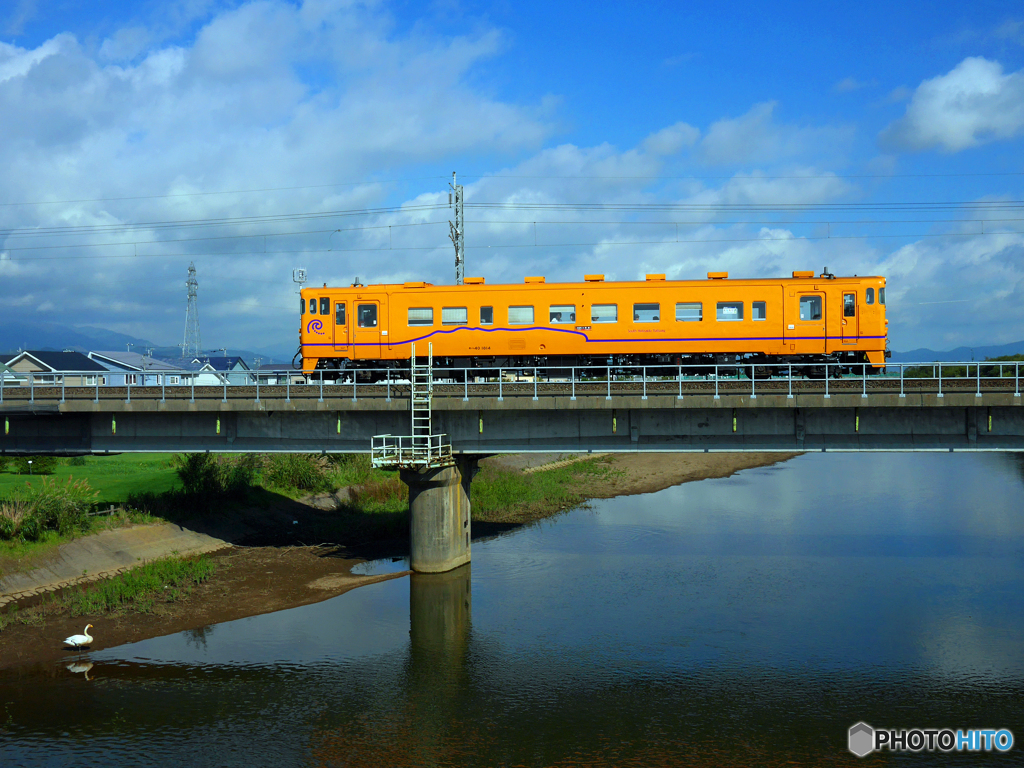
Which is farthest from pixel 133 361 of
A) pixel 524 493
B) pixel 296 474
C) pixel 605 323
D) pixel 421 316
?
pixel 605 323

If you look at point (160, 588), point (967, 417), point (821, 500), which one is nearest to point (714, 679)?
point (967, 417)

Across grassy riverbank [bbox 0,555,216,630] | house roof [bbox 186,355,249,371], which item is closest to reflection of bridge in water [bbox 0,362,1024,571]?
grassy riverbank [bbox 0,555,216,630]

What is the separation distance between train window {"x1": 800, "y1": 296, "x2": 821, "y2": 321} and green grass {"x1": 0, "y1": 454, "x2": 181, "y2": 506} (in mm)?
29137

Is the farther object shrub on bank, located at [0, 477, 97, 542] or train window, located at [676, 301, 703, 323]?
train window, located at [676, 301, 703, 323]

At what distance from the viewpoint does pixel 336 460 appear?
155 ft

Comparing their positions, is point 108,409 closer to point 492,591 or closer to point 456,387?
point 456,387

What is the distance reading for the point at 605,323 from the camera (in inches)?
1315

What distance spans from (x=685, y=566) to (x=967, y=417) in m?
11.3

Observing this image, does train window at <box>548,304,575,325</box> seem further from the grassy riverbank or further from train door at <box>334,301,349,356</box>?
the grassy riverbank

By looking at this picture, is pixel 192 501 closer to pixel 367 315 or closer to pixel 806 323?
pixel 367 315

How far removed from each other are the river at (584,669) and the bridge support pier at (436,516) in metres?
0.89

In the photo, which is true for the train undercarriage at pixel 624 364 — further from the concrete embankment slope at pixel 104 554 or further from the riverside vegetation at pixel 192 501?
the concrete embankment slope at pixel 104 554

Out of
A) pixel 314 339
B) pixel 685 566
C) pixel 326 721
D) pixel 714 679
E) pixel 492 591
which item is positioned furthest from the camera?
pixel 314 339

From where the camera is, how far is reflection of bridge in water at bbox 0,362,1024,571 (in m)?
26.5
